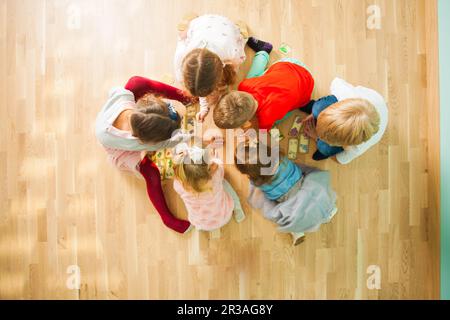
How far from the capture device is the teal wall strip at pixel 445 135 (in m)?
1.73

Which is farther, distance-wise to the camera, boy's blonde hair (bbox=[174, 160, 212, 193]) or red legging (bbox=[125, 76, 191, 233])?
red legging (bbox=[125, 76, 191, 233])

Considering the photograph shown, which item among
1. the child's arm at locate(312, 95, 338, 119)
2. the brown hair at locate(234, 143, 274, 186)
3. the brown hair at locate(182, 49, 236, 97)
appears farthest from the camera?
the child's arm at locate(312, 95, 338, 119)

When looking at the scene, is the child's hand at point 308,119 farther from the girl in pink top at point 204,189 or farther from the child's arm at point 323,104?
the girl in pink top at point 204,189

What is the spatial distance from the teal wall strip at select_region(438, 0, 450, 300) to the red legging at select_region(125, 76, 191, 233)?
1453 millimetres

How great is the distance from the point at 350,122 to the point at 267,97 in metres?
0.41

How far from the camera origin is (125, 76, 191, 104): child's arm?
169 cm

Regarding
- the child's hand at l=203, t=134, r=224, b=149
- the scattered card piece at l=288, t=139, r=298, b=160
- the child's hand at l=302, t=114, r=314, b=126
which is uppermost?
the child's hand at l=302, t=114, r=314, b=126

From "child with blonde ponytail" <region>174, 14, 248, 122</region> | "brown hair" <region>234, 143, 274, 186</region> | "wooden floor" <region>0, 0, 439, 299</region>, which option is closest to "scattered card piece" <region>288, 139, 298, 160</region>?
"wooden floor" <region>0, 0, 439, 299</region>

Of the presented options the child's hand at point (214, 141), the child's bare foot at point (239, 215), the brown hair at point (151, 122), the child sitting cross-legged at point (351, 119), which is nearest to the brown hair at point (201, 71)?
the brown hair at point (151, 122)

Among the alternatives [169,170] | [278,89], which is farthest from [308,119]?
[169,170]

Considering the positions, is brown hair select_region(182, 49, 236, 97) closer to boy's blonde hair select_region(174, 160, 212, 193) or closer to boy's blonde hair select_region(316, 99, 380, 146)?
Answer: boy's blonde hair select_region(174, 160, 212, 193)

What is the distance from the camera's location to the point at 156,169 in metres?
1.78

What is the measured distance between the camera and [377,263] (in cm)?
186
